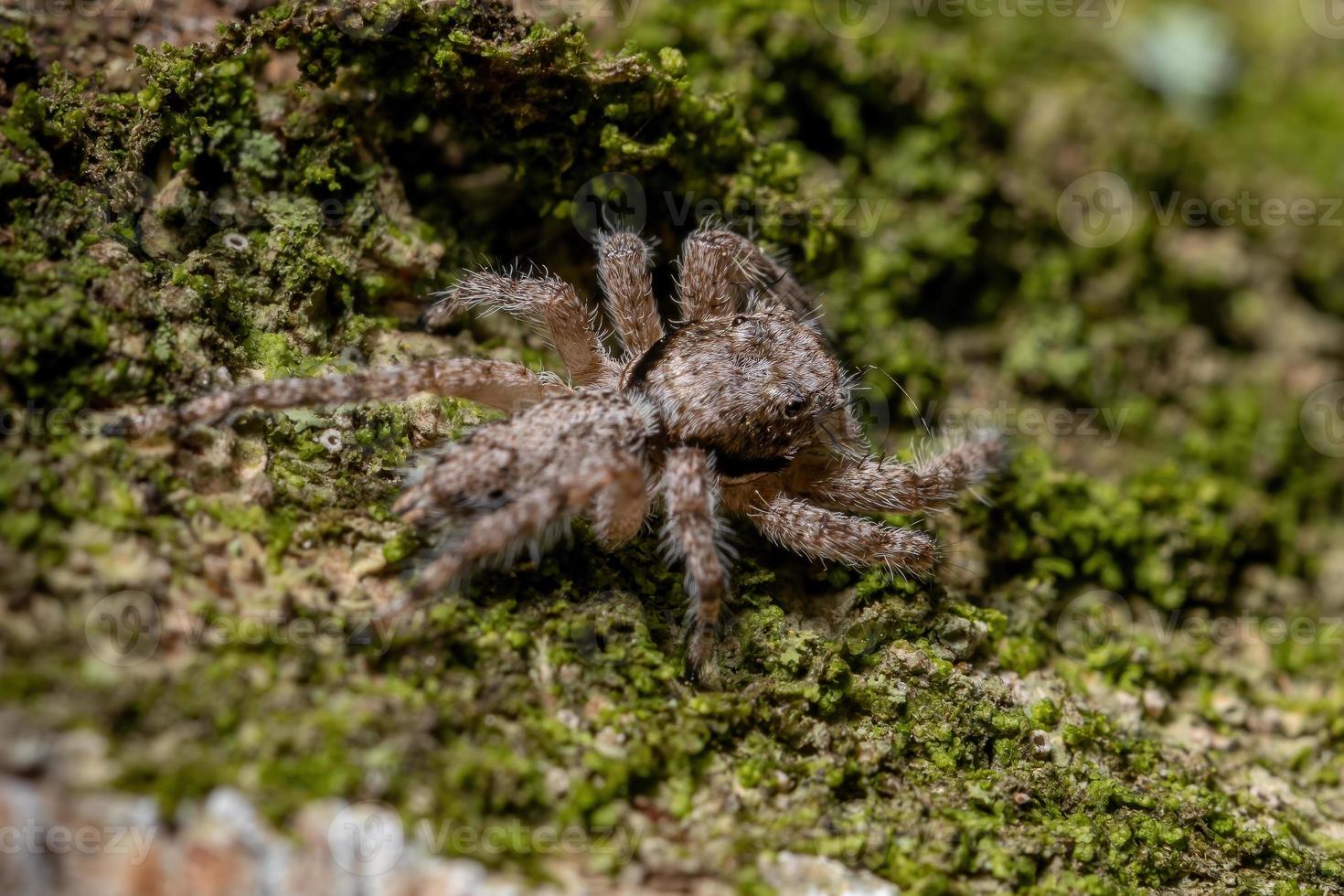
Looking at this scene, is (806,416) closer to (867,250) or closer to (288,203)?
(867,250)

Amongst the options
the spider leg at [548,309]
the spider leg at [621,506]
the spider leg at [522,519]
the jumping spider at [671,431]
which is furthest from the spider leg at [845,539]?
the spider leg at [548,309]

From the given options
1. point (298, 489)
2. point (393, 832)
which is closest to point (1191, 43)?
point (298, 489)

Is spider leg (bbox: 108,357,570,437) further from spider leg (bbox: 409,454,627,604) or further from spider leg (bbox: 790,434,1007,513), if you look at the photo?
spider leg (bbox: 790,434,1007,513)

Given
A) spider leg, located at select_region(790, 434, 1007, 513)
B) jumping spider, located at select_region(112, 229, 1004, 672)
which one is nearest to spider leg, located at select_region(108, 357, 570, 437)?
jumping spider, located at select_region(112, 229, 1004, 672)

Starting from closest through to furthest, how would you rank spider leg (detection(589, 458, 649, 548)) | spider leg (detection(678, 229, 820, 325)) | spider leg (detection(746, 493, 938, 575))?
1. spider leg (detection(589, 458, 649, 548))
2. spider leg (detection(746, 493, 938, 575))
3. spider leg (detection(678, 229, 820, 325))

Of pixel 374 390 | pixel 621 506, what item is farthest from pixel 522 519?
pixel 374 390
